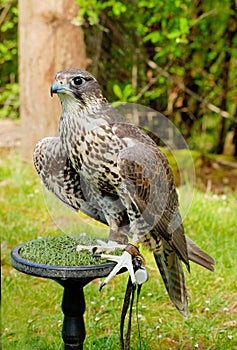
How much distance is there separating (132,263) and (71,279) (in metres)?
0.26

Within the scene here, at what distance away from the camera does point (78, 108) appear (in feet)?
8.11

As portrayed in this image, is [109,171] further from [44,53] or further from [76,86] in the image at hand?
[44,53]

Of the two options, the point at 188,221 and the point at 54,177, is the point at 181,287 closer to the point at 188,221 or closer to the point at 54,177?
the point at 54,177

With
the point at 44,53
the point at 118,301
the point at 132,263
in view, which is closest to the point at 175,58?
the point at 44,53

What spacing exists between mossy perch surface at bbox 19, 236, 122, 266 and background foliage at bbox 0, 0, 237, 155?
3138 millimetres

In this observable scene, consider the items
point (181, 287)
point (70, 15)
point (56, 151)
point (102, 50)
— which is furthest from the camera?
point (102, 50)

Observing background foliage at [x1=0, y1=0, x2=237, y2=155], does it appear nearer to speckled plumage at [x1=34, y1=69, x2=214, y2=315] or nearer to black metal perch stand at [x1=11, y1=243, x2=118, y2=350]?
speckled plumage at [x1=34, y1=69, x2=214, y2=315]

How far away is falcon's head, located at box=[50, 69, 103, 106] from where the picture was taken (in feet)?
7.88

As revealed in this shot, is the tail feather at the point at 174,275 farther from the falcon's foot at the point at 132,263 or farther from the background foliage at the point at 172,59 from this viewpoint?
the background foliage at the point at 172,59

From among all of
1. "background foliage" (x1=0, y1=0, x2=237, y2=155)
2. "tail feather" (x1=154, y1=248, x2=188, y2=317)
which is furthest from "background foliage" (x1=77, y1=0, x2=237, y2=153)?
"tail feather" (x1=154, y1=248, x2=188, y2=317)

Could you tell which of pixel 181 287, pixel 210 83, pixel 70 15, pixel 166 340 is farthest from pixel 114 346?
pixel 210 83

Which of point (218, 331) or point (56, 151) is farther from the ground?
point (56, 151)

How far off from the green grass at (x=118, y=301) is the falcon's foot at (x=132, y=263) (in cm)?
48

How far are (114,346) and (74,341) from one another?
75 centimetres
